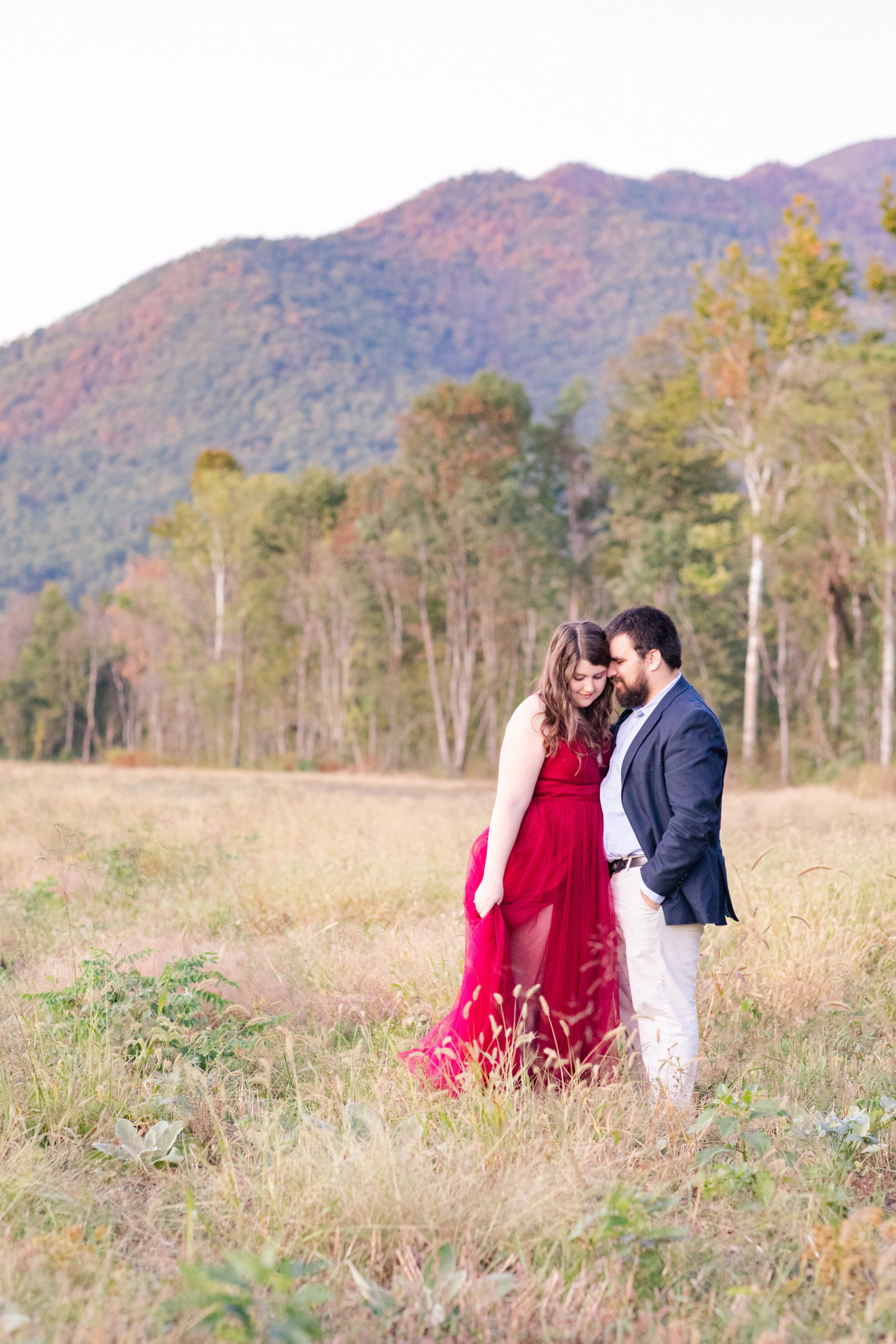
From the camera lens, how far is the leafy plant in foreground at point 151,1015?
13.6 ft

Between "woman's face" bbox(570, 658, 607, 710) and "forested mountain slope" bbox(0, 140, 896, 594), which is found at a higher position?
"forested mountain slope" bbox(0, 140, 896, 594)

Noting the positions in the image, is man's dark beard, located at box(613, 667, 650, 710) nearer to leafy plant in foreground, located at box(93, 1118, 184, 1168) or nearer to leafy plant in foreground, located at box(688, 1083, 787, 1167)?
leafy plant in foreground, located at box(688, 1083, 787, 1167)

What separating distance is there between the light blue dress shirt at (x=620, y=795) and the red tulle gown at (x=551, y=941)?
0.06m

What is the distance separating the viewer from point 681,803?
377cm

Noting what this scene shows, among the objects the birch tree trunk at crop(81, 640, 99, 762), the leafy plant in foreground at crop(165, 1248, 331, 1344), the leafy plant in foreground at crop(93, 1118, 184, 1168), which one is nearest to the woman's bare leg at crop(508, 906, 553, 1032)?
the leafy plant in foreground at crop(93, 1118, 184, 1168)

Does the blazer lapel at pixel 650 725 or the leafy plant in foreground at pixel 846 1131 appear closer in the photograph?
the leafy plant in foreground at pixel 846 1131

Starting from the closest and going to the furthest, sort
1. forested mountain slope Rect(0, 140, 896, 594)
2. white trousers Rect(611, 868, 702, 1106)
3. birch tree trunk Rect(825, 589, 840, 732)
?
white trousers Rect(611, 868, 702, 1106) → birch tree trunk Rect(825, 589, 840, 732) → forested mountain slope Rect(0, 140, 896, 594)

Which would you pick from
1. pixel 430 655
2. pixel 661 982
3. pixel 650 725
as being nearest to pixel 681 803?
pixel 650 725

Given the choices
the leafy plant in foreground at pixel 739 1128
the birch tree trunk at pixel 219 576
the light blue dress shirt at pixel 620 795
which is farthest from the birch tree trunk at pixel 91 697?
the leafy plant in foreground at pixel 739 1128

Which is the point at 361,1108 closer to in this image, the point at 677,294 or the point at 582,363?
the point at 582,363

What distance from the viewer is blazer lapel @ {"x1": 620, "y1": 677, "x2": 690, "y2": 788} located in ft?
13.0

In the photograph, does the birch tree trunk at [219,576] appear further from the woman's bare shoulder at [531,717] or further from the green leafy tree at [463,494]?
the woman's bare shoulder at [531,717]

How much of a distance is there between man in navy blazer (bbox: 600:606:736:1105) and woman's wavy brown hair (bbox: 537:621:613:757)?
0.11m

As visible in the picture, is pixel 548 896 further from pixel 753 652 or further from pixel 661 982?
pixel 753 652
